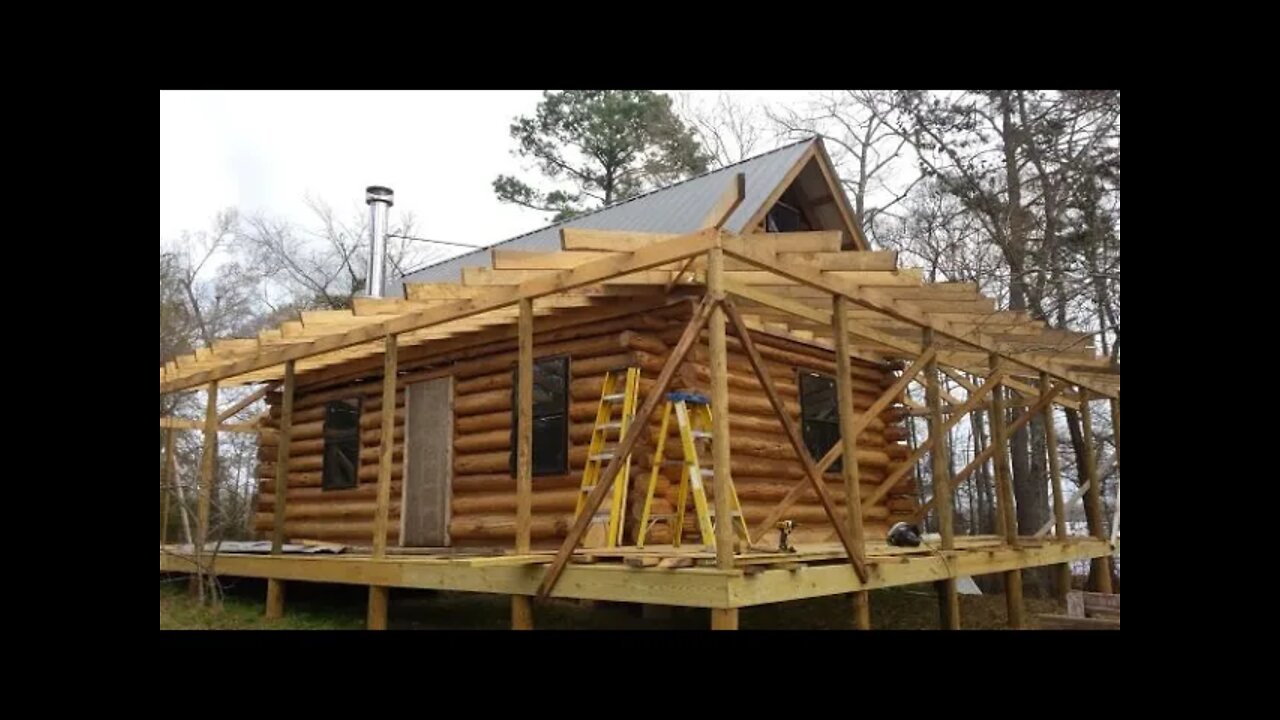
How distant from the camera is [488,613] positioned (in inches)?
423

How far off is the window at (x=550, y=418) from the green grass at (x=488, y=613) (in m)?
1.64

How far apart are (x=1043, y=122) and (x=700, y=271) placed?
35.7 ft

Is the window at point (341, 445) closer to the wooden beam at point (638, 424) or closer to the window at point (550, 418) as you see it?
the window at point (550, 418)

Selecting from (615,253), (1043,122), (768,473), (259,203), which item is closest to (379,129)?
(259,203)

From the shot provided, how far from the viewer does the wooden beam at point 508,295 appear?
6.21 m

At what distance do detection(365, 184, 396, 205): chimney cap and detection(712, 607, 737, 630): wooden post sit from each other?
13314 millimetres

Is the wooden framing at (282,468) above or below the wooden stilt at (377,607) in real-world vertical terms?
above

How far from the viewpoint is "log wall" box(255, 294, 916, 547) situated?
32.9 feet

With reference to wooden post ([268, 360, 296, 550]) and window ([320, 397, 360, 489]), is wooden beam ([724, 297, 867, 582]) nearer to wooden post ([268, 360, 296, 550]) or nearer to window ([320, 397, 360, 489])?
wooden post ([268, 360, 296, 550])

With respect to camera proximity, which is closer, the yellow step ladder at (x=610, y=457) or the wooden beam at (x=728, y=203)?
the wooden beam at (x=728, y=203)

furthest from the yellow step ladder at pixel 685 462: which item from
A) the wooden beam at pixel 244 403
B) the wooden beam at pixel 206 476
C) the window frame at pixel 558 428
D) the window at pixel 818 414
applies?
the wooden beam at pixel 244 403

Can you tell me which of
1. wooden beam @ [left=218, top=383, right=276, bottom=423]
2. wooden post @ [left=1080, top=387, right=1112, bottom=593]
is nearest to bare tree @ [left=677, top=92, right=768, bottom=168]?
wooden post @ [left=1080, top=387, right=1112, bottom=593]

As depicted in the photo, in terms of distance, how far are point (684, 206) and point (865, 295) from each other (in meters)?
5.96

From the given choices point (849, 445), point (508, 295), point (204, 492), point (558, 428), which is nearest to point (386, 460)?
point (508, 295)
